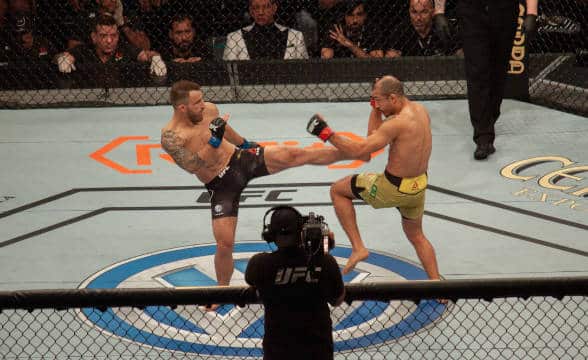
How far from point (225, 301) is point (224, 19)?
19.2 ft

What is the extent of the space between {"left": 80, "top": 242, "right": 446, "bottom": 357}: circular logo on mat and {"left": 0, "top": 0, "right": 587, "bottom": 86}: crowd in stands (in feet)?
12.2

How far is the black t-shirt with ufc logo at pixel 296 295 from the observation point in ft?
9.30

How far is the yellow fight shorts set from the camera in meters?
4.43

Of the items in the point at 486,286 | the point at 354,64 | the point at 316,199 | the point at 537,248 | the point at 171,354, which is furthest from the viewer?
the point at 354,64

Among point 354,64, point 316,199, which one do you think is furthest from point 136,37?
point 316,199

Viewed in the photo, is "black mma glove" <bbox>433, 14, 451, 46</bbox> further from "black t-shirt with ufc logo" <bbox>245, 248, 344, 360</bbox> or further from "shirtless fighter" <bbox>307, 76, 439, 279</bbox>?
"black t-shirt with ufc logo" <bbox>245, 248, 344, 360</bbox>

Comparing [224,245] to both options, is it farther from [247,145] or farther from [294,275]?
[294,275]

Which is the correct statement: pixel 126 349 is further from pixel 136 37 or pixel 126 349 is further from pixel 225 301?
pixel 136 37

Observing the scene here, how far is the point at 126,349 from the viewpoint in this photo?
155 inches

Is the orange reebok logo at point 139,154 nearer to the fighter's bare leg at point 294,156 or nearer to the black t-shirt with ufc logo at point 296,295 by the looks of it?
the fighter's bare leg at point 294,156

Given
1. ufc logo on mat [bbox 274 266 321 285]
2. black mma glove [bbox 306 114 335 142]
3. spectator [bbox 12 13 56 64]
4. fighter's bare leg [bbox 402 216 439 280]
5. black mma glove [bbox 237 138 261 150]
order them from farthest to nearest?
spectator [bbox 12 13 56 64] < black mma glove [bbox 237 138 261 150] < fighter's bare leg [bbox 402 216 439 280] < black mma glove [bbox 306 114 335 142] < ufc logo on mat [bbox 274 266 321 285]

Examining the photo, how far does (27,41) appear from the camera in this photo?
8.46 meters

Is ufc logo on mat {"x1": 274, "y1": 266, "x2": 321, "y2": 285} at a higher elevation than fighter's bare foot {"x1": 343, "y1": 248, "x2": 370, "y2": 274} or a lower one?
higher

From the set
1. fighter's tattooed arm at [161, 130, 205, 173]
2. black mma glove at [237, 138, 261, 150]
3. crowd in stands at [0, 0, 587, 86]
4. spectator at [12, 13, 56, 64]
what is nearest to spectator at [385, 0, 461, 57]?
crowd in stands at [0, 0, 587, 86]
